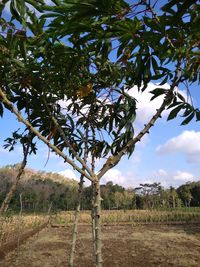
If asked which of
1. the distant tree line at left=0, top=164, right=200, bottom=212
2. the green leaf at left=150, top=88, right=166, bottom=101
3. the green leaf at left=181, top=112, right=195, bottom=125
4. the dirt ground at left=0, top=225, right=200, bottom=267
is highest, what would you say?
the distant tree line at left=0, top=164, right=200, bottom=212

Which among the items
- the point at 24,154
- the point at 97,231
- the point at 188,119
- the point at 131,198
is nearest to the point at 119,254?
the point at 24,154

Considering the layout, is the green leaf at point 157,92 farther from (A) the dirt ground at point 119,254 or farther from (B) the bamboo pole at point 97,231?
(A) the dirt ground at point 119,254

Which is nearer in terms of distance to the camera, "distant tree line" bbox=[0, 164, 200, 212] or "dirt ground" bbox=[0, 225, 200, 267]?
"dirt ground" bbox=[0, 225, 200, 267]

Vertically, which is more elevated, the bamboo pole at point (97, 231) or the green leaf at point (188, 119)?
the green leaf at point (188, 119)

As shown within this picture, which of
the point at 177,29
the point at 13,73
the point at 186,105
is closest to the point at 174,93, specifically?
the point at 186,105

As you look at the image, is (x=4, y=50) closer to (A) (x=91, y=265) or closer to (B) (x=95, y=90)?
(B) (x=95, y=90)

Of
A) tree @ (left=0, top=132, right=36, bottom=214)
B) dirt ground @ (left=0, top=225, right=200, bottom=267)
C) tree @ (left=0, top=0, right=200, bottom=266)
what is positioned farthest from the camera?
dirt ground @ (left=0, top=225, right=200, bottom=267)

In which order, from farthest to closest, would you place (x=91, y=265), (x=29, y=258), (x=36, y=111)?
(x=29, y=258) < (x=91, y=265) < (x=36, y=111)

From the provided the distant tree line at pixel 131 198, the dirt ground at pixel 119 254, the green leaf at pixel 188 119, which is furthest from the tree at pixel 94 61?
the distant tree line at pixel 131 198

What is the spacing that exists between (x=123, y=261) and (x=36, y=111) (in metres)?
5.43

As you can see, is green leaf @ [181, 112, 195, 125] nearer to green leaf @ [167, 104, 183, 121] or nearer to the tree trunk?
green leaf @ [167, 104, 183, 121]

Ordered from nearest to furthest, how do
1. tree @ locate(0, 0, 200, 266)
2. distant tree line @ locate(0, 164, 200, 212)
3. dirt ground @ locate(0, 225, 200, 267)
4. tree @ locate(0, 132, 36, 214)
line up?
tree @ locate(0, 0, 200, 266) < tree @ locate(0, 132, 36, 214) < dirt ground @ locate(0, 225, 200, 267) < distant tree line @ locate(0, 164, 200, 212)

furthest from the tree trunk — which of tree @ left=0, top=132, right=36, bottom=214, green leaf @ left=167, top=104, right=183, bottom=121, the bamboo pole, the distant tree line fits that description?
the distant tree line

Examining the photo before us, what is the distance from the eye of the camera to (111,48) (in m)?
1.53
